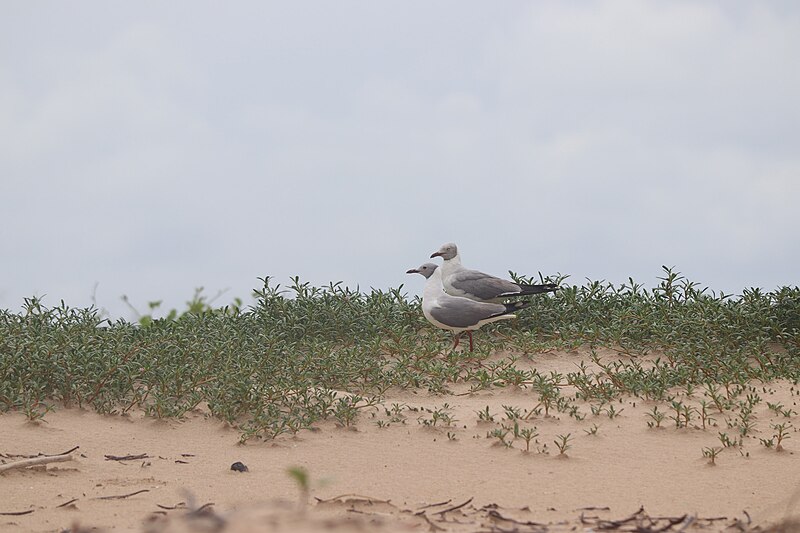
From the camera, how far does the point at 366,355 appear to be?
1018 centimetres

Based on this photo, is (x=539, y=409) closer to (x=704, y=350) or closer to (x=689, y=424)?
(x=689, y=424)

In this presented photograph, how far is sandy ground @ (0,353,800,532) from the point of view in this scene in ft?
19.9

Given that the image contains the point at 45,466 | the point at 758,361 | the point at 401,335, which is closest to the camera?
the point at 45,466

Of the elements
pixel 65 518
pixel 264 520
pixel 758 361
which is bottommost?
pixel 65 518

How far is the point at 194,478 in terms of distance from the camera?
709 centimetres

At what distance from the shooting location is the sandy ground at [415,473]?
6.05m

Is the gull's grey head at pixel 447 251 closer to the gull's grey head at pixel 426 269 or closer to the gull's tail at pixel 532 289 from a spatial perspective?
Answer: the gull's grey head at pixel 426 269

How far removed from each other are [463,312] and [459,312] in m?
0.04

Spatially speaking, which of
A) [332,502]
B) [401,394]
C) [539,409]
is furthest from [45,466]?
[539,409]

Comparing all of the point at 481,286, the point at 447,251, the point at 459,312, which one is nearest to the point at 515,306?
the point at 481,286

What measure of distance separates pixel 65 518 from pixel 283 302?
589 centimetres

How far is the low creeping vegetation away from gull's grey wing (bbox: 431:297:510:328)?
13.3 inches

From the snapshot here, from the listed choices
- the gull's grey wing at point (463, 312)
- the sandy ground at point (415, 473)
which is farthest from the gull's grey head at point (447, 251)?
the sandy ground at point (415, 473)

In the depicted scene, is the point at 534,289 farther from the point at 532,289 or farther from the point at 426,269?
the point at 426,269
